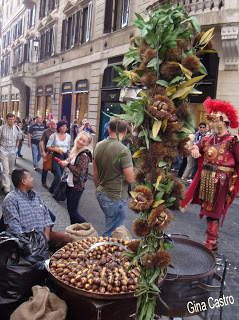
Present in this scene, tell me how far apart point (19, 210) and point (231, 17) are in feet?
29.5

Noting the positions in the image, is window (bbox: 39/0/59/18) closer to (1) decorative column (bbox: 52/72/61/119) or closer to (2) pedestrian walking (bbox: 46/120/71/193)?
(1) decorative column (bbox: 52/72/61/119)

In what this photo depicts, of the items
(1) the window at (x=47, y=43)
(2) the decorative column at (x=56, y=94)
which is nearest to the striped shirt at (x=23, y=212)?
(2) the decorative column at (x=56, y=94)

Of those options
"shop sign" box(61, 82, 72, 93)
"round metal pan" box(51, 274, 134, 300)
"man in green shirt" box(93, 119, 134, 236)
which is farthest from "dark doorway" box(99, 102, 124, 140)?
"round metal pan" box(51, 274, 134, 300)

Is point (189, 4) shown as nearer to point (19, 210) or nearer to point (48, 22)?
point (19, 210)

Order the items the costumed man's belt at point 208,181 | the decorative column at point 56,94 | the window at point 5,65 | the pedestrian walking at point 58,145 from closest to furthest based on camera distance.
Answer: the costumed man's belt at point 208,181 < the pedestrian walking at point 58,145 < the decorative column at point 56,94 < the window at point 5,65

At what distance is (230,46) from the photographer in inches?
401

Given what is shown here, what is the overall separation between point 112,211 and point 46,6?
26.3 meters

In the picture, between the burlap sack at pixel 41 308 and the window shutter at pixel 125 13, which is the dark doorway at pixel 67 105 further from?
the burlap sack at pixel 41 308

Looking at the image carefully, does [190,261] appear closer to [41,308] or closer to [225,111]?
[41,308]

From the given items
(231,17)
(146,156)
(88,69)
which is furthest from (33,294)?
(88,69)

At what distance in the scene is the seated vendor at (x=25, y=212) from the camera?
346cm

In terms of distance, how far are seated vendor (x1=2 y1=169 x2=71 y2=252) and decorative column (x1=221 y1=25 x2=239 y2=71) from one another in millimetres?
8511

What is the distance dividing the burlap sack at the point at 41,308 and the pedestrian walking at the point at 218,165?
2752 mm

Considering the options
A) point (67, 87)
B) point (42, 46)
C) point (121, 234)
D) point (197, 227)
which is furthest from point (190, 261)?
point (42, 46)
